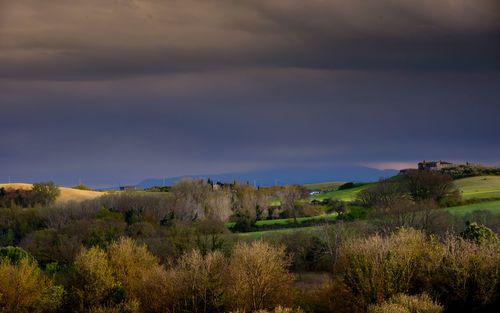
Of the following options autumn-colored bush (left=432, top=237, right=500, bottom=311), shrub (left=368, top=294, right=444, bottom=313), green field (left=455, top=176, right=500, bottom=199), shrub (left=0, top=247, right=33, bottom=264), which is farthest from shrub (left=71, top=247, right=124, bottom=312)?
green field (left=455, top=176, right=500, bottom=199)

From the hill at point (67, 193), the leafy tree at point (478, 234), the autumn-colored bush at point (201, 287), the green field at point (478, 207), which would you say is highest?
the hill at point (67, 193)

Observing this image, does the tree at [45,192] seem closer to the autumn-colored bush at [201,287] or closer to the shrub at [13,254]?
the shrub at [13,254]

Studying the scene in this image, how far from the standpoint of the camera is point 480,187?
144500 mm

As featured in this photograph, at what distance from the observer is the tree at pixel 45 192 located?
538ft

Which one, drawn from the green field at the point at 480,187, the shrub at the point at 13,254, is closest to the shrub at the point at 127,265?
→ the shrub at the point at 13,254

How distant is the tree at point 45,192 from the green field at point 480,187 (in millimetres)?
125002

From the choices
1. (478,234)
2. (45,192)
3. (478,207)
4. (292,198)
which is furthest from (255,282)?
(45,192)

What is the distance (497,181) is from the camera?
495 feet

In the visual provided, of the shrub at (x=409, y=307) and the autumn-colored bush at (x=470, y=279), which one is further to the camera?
the autumn-colored bush at (x=470, y=279)

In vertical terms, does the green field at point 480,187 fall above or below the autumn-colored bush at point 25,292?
above

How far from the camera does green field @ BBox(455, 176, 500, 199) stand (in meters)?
127

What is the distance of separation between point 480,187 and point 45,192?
136 meters

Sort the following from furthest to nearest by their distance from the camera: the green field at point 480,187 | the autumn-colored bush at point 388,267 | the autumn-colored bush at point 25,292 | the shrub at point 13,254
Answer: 1. the green field at point 480,187
2. the shrub at point 13,254
3. the autumn-colored bush at point 25,292
4. the autumn-colored bush at point 388,267

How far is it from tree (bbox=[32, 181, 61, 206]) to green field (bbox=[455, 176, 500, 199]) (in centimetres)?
12500
